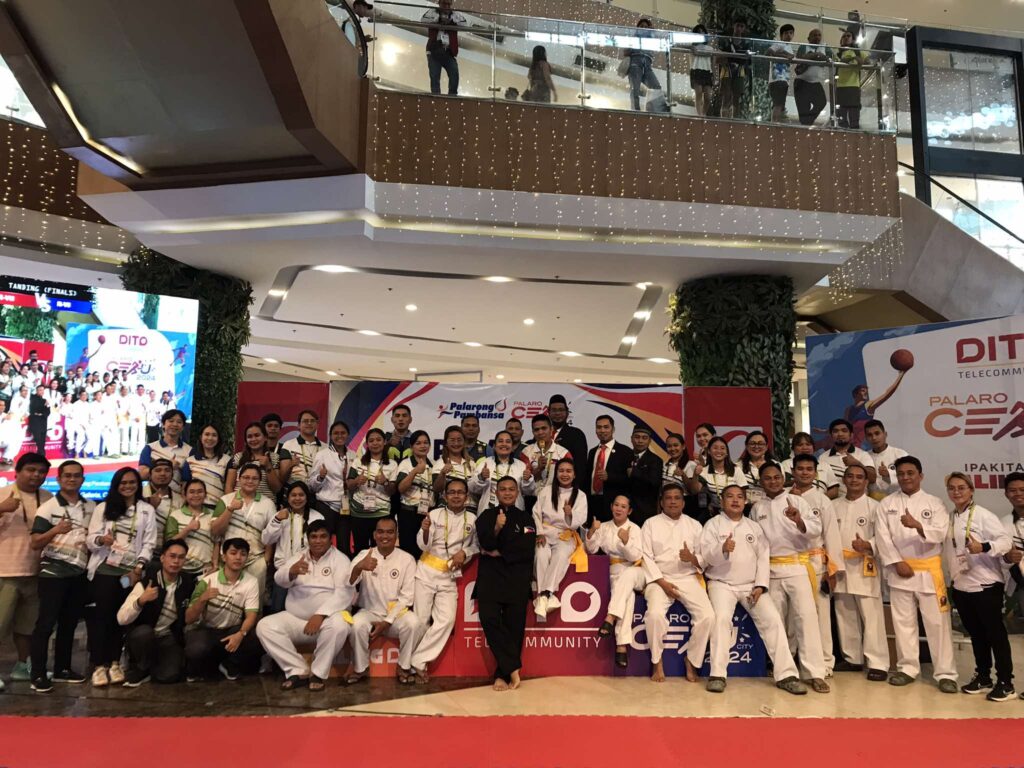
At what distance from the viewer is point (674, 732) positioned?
4.20 meters

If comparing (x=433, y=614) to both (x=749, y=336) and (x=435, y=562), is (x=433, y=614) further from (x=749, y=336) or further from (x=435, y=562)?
(x=749, y=336)

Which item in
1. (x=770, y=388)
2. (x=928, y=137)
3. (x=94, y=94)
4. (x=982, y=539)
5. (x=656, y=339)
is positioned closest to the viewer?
(x=982, y=539)

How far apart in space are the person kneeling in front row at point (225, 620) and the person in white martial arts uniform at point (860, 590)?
168 inches

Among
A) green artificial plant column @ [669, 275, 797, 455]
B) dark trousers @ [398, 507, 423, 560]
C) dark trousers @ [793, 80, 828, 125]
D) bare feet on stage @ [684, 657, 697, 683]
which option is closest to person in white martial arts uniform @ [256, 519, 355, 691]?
dark trousers @ [398, 507, 423, 560]

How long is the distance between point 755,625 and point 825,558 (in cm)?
76

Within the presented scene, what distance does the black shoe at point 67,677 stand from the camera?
511cm

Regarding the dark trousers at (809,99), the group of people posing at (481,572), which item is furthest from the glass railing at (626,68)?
the group of people posing at (481,572)

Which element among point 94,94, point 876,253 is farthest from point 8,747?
point 876,253

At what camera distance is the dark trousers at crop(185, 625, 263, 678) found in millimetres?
5078

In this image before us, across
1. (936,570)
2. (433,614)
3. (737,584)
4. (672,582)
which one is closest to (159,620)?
(433,614)

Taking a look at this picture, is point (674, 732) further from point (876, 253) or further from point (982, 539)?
point (876, 253)

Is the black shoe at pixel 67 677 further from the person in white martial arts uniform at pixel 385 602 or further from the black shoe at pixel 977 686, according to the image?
the black shoe at pixel 977 686

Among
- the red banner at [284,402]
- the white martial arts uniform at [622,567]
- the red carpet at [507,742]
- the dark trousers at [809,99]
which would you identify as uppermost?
the dark trousers at [809,99]

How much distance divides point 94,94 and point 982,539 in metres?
7.87
